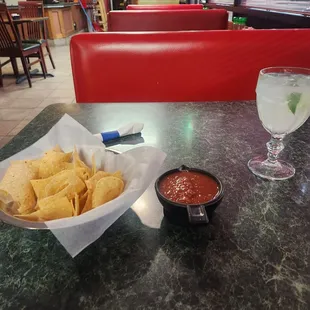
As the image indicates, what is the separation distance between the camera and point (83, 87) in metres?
1.46

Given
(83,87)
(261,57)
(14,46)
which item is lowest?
(14,46)

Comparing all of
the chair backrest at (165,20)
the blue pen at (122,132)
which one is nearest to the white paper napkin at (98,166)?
the blue pen at (122,132)

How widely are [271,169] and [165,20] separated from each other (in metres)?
2.46

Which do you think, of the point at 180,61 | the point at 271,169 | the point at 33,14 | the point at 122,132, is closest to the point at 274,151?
the point at 271,169

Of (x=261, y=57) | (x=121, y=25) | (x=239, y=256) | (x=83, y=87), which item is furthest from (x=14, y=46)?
(x=239, y=256)

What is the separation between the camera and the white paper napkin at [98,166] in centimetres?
41

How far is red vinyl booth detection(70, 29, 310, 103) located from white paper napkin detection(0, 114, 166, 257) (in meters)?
0.81

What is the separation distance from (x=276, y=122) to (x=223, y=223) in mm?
312

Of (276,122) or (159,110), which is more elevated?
(276,122)

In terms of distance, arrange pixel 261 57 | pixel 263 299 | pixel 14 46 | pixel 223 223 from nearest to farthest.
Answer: pixel 263 299 → pixel 223 223 → pixel 261 57 → pixel 14 46

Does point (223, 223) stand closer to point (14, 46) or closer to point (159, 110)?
point (159, 110)

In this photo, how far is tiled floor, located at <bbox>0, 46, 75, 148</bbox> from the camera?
3156 mm

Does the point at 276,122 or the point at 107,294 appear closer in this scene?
the point at 107,294

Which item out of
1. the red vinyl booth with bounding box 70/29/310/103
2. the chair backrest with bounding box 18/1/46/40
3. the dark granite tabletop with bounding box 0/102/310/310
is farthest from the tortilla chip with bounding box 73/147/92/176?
the chair backrest with bounding box 18/1/46/40
